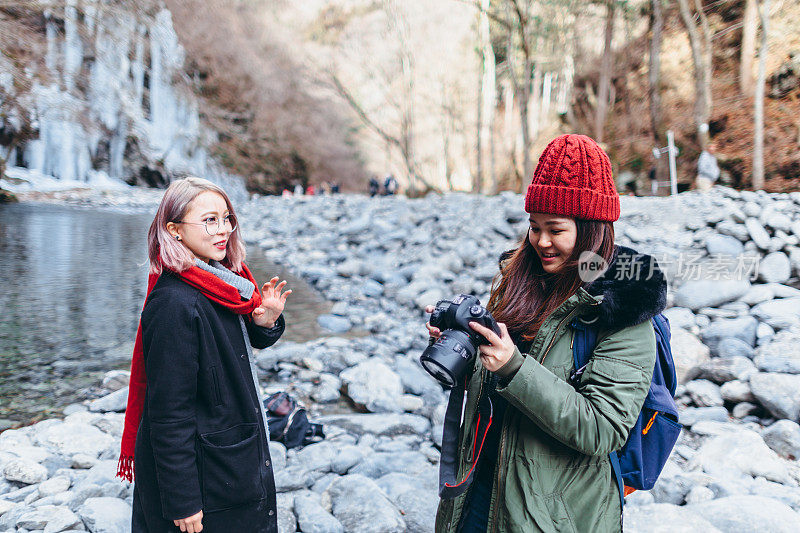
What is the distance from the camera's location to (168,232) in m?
1.46

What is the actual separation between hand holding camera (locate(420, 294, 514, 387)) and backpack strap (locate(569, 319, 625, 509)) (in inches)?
6.4

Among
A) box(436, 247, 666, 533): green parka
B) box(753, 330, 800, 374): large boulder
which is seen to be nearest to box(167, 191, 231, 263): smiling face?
box(436, 247, 666, 533): green parka

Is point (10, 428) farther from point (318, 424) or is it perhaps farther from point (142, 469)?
point (142, 469)

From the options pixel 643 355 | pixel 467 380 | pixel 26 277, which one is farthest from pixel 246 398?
pixel 26 277

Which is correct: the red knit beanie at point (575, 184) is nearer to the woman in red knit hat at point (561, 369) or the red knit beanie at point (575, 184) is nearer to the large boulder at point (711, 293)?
the woman in red knit hat at point (561, 369)

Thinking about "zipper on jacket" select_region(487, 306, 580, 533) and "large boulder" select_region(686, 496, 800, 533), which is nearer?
"zipper on jacket" select_region(487, 306, 580, 533)

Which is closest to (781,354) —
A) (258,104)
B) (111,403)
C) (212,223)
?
(212,223)

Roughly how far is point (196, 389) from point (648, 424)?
3.86 ft

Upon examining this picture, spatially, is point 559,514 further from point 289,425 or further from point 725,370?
point 725,370

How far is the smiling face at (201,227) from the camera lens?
4.81 feet

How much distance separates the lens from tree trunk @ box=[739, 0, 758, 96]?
31.4 ft

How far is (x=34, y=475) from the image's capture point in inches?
99.0

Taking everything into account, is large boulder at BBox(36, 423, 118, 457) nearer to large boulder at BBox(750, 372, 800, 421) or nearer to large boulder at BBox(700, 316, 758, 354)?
large boulder at BBox(750, 372, 800, 421)

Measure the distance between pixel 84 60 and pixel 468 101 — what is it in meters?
15.5
